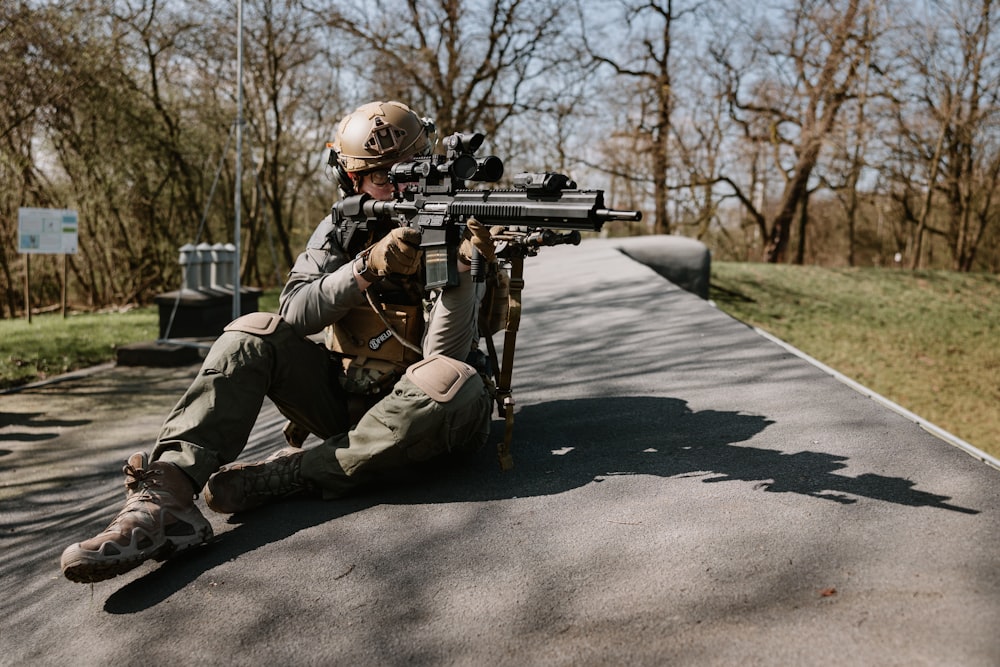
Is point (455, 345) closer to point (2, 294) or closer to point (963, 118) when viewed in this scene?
point (2, 294)

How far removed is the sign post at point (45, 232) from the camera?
33.9 ft

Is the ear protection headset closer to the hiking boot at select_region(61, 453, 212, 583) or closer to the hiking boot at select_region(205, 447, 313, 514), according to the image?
the hiking boot at select_region(205, 447, 313, 514)

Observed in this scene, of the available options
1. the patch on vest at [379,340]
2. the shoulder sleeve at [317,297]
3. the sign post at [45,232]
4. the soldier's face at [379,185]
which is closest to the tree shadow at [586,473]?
the patch on vest at [379,340]

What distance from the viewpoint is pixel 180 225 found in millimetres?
16188

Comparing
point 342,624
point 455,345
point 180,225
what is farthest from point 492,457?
point 180,225

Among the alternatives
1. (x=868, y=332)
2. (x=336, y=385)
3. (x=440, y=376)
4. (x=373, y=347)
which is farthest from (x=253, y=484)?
(x=868, y=332)

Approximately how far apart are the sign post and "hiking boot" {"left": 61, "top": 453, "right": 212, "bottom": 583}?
9.64 m

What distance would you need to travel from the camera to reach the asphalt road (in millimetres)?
1622

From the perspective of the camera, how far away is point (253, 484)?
2.51 meters

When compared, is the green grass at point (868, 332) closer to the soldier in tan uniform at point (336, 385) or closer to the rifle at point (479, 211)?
the soldier in tan uniform at point (336, 385)

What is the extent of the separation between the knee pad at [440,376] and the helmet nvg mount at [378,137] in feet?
2.70

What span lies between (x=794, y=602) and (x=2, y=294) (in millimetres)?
15397

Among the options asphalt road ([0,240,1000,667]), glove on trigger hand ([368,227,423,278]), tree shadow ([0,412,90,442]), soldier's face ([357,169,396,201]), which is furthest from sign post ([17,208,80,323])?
glove on trigger hand ([368,227,423,278])

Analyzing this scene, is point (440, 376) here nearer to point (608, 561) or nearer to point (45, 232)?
point (608, 561)
